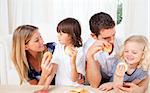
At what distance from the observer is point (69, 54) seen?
3.46 ft

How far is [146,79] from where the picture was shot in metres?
1.01

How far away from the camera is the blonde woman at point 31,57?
1066mm

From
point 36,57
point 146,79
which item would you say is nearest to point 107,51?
point 146,79

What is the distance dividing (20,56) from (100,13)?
13.3 inches

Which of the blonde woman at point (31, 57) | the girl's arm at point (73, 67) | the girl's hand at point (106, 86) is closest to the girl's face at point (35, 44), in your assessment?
the blonde woman at point (31, 57)

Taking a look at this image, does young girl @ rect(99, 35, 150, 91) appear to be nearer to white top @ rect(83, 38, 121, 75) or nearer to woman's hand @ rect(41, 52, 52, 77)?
white top @ rect(83, 38, 121, 75)

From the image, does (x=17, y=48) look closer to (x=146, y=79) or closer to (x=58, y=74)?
(x=58, y=74)

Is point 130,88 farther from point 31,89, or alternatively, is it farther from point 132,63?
point 31,89

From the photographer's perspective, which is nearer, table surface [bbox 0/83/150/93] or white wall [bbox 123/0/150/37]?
white wall [bbox 123/0/150/37]

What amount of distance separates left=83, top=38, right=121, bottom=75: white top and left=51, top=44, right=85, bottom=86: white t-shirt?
0.12ft

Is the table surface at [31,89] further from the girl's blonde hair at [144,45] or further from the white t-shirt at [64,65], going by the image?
the girl's blonde hair at [144,45]

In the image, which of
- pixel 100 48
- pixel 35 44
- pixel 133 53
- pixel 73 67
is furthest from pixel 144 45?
pixel 35 44

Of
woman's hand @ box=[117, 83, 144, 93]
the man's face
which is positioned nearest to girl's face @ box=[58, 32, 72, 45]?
the man's face

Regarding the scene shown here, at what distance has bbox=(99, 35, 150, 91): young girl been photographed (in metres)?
0.98
